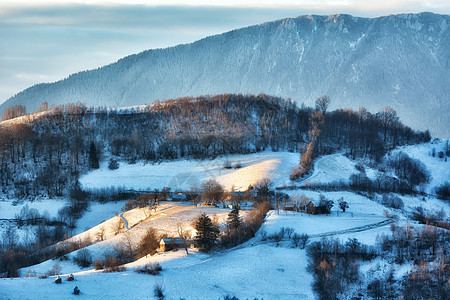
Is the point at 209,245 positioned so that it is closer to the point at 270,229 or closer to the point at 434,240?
the point at 270,229

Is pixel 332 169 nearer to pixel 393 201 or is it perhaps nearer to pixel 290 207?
pixel 393 201

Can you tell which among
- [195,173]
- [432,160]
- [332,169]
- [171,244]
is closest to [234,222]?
[171,244]

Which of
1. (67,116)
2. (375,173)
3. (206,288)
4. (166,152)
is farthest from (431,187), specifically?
(67,116)

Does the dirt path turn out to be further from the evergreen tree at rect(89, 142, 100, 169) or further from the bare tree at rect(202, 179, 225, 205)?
the evergreen tree at rect(89, 142, 100, 169)

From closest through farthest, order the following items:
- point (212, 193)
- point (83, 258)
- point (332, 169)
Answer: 1. point (83, 258)
2. point (212, 193)
3. point (332, 169)

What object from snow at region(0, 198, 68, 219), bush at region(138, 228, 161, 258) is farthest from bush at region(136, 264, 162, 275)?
snow at region(0, 198, 68, 219)
